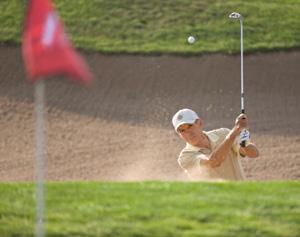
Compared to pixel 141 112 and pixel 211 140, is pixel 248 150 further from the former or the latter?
pixel 141 112

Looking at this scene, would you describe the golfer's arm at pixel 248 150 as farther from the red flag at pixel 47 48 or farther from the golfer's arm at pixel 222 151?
the red flag at pixel 47 48

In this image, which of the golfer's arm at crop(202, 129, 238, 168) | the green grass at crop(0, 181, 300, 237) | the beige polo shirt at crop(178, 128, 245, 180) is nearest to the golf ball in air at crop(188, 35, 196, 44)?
the beige polo shirt at crop(178, 128, 245, 180)

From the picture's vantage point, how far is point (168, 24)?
21781 mm

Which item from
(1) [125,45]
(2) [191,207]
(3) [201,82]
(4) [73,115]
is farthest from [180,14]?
(2) [191,207]

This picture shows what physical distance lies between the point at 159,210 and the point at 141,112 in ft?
36.0

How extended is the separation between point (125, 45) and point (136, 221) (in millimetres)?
14225

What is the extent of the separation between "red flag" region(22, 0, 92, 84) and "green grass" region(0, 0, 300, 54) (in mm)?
14591

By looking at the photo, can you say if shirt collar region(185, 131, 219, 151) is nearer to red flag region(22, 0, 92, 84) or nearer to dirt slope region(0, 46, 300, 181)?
red flag region(22, 0, 92, 84)

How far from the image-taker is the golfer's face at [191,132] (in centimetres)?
934

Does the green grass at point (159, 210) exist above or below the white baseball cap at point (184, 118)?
below

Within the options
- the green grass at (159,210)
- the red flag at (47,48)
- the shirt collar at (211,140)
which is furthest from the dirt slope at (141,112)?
the red flag at (47,48)

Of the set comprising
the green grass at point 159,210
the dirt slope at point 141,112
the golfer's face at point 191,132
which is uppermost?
the dirt slope at point 141,112

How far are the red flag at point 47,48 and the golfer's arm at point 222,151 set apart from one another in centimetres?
361

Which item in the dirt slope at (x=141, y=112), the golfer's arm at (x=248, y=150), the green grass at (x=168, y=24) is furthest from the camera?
the green grass at (x=168, y=24)
